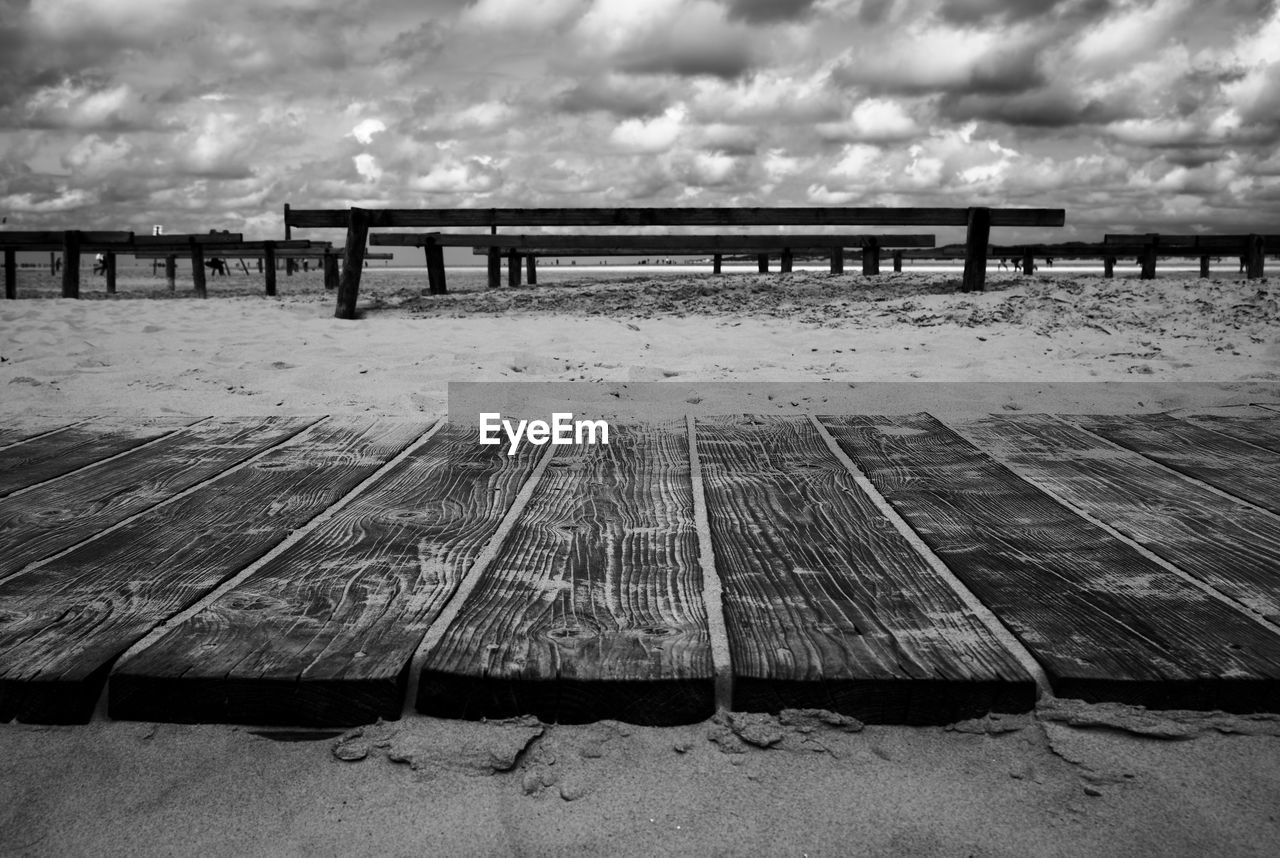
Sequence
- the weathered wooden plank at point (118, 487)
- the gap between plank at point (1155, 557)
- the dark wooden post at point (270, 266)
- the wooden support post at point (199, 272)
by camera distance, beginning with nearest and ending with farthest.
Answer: the gap between plank at point (1155, 557) → the weathered wooden plank at point (118, 487) → the dark wooden post at point (270, 266) → the wooden support post at point (199, 272)

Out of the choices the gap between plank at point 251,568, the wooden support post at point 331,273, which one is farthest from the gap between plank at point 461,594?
the wooden support post at point 331,273

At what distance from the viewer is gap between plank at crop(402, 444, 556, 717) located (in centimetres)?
132

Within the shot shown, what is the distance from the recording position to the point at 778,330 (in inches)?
272

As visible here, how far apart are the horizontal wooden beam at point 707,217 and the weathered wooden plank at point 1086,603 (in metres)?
5.88

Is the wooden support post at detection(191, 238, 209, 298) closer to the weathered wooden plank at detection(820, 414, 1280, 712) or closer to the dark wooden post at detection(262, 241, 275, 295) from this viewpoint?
the dark wooden post at detection(262, 241, 275, 295)

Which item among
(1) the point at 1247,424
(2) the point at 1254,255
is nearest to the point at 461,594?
(1) the point at 1247,424

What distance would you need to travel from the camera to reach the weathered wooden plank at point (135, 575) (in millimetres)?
1305

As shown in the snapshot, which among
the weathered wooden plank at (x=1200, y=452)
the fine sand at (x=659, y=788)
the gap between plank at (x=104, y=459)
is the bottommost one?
the fine sand at (x=659, y=788)

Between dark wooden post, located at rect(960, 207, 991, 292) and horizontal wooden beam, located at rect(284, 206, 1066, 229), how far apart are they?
67mm

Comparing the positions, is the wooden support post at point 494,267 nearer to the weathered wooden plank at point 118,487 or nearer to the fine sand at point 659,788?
the weathered wooden plank at point 118,487

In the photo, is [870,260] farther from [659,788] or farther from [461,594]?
[659,788]

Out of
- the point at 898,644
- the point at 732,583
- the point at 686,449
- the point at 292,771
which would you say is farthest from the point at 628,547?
the point at 686,449

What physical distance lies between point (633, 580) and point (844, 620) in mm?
361

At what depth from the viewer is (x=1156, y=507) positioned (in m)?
2.14
